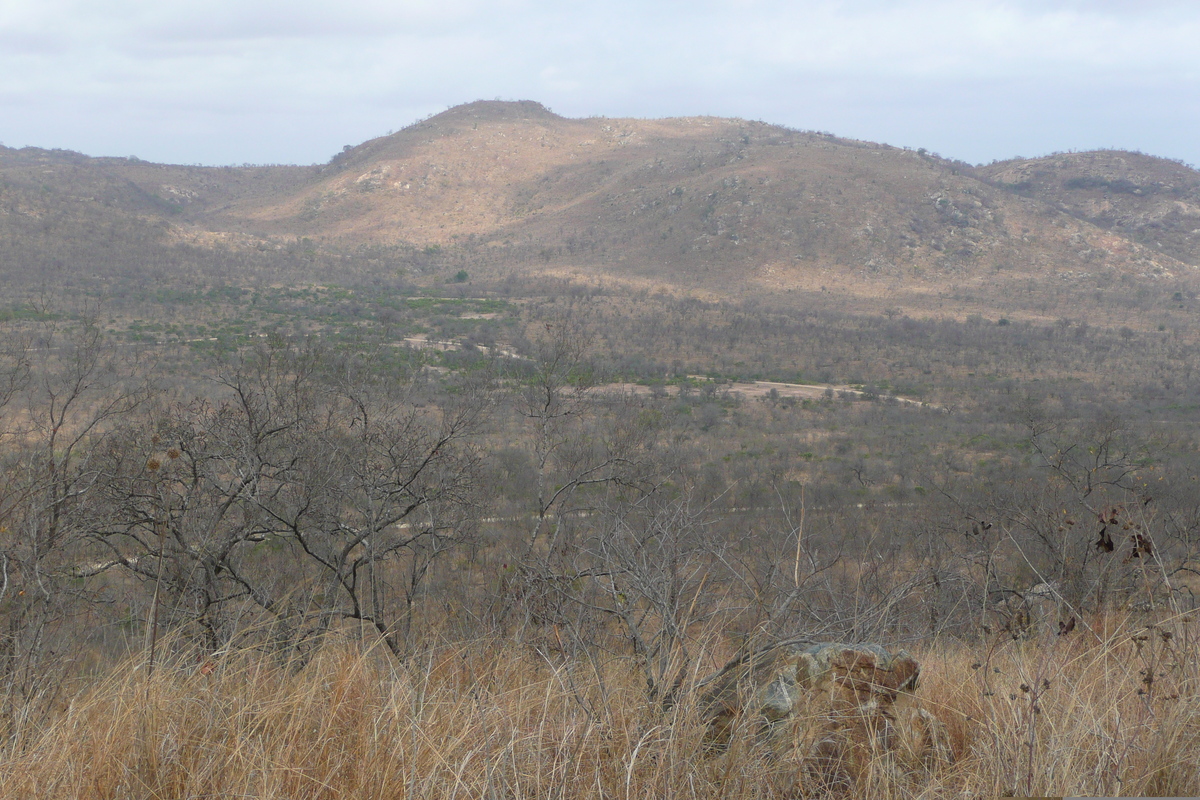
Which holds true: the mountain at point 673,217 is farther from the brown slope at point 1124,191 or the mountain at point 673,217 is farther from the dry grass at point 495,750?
the dry grass at point 495,750

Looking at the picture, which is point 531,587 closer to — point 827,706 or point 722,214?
point 827,706

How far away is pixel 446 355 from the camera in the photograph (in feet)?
93.9

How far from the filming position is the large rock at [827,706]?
2473mm

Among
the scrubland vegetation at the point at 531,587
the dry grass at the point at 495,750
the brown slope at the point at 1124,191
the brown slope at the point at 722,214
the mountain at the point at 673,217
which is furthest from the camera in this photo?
the brown slope at the point at 1124,191

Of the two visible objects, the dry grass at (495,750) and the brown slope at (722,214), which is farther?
the brown slope at (722,214)

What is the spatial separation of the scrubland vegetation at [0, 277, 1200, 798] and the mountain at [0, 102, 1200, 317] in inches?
969

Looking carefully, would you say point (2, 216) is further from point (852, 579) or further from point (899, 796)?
point (899, 796)

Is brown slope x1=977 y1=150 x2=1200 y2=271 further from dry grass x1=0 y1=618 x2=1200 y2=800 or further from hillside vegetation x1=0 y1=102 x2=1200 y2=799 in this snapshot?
dry grass x1=0 y1=618 x2=1200 y2=800

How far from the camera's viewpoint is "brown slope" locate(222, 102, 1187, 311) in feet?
172

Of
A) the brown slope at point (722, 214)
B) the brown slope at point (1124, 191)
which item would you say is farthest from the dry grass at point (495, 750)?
the brown slope at point (1124, 191)

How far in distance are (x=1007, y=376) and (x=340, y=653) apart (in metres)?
33.5

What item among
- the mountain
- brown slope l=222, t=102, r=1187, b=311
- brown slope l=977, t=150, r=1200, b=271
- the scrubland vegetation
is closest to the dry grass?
the scrubland vegetation

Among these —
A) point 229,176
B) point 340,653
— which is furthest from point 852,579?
point 229,176

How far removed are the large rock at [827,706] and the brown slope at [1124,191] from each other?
2721 inches
